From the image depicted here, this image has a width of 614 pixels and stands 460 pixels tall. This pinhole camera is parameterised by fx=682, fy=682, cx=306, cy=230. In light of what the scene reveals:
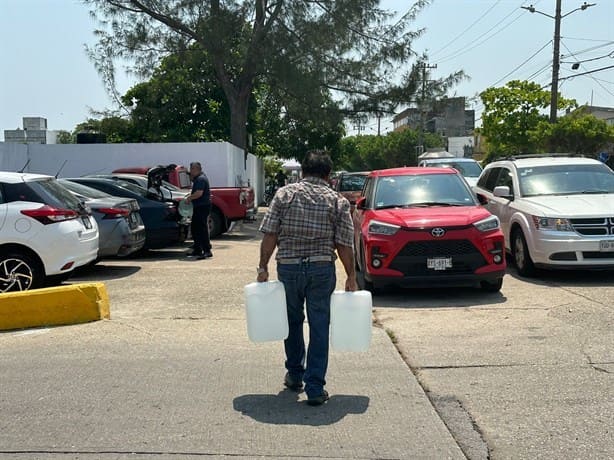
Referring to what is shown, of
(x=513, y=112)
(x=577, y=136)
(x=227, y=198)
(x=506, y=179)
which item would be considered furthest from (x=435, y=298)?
Result: (x=513, y=112)

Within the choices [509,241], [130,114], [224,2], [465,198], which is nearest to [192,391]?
[465,198]

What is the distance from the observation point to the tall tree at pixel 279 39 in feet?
64.8

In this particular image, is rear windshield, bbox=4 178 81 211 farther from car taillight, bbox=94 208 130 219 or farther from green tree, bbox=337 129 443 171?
green tree, bbox=337 129 443 171

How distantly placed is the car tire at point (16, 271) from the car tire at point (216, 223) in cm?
785

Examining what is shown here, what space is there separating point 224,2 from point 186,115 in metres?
10.8

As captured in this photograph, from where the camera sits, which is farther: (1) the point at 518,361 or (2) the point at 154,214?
(2) the point at 154,214

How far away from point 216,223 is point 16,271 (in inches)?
316

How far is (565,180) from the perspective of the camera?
35.5 feet

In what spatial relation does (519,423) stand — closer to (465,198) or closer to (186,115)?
(465,198)

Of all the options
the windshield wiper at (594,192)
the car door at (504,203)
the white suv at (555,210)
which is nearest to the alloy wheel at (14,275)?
the white suv at (555,210)

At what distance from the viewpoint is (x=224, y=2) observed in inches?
778

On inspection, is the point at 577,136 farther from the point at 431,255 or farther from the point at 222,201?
the point at 431,255

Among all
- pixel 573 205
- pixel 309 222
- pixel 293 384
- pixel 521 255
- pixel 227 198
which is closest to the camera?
Answer: pixel 309 222

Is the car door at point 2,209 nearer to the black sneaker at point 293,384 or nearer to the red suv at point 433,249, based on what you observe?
the red suv at point 433,249
